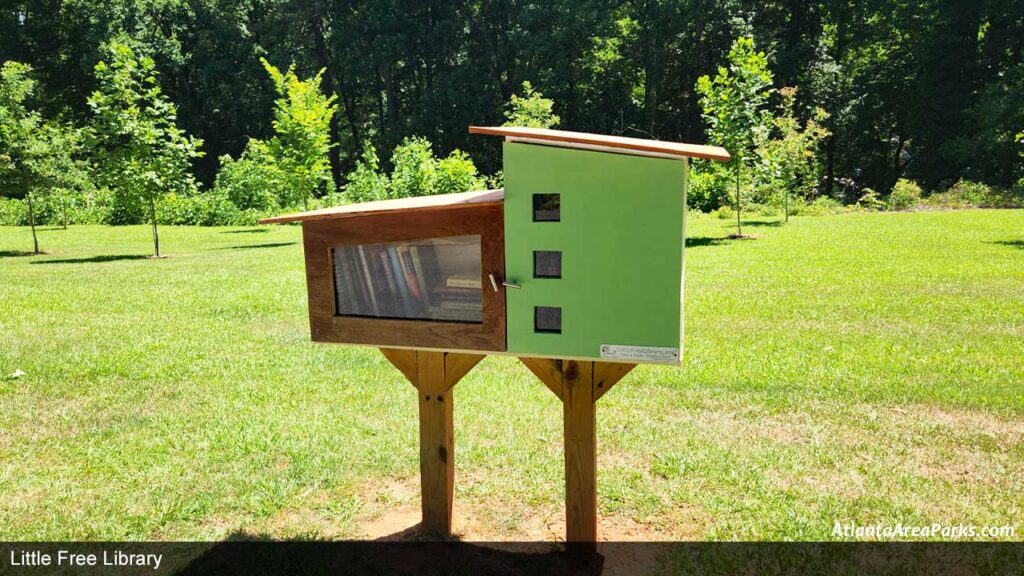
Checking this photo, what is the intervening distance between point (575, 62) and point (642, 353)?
122 feet

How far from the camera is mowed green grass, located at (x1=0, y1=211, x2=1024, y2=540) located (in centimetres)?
423

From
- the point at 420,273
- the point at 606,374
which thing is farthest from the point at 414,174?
the point at 606,374

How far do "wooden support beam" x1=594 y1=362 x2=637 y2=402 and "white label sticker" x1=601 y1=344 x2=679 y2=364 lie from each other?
0.34m

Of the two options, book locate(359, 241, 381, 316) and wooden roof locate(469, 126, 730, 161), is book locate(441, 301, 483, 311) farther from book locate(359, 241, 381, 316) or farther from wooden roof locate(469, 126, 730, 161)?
wooden roof locate(469, 126, 730, 161)

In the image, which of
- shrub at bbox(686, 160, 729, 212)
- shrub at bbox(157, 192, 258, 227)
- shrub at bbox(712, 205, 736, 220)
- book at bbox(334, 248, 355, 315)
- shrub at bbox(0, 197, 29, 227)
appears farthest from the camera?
shrub at bbox(157, 192, 258, 227)

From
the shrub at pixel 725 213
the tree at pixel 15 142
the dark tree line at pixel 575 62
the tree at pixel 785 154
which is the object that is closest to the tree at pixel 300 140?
the tree at pixel 15 142

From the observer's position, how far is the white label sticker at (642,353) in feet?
9.77

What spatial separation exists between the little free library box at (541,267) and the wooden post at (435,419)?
279 millimetres

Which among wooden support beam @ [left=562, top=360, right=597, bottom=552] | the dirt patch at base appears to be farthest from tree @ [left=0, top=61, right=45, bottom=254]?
wooden support beam @ [left=562, top=360, right=597, bottom=552]

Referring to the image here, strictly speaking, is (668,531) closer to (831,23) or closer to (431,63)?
(831,23)

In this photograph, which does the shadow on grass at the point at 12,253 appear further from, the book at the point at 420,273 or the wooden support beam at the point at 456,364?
the book at the point at 420,273

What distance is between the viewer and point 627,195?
116 inches

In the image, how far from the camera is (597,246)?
3021 mm

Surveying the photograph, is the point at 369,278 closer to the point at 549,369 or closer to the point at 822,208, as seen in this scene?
the point at 549,369
